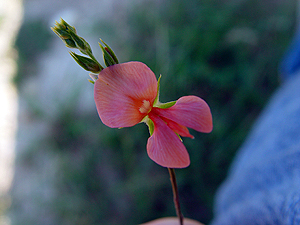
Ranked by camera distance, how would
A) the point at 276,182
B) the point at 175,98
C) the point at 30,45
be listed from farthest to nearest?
the point at 30,45 → the point at 175,98 → the point at 276,182

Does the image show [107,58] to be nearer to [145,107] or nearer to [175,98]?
[145,107]

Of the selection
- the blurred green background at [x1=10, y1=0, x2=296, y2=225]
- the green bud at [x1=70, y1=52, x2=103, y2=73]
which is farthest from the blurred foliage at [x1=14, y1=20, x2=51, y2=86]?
the green bud at [x1=70, y1=52, x2=103, y2=73]

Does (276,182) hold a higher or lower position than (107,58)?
lower

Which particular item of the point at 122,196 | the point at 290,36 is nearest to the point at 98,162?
the point at 122,196

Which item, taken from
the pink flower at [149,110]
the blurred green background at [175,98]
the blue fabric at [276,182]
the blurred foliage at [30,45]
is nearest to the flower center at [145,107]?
the pink flower at [149,110]

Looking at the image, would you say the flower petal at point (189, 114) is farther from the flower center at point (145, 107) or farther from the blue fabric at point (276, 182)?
the blue fabric at point (276, 182)

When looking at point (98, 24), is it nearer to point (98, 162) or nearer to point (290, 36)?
point (98, 162)

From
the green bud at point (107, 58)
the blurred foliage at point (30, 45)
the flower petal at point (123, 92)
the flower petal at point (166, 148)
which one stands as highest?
the blurred foliage at point (30, 45)

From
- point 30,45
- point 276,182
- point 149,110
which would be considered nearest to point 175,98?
point 276,182
